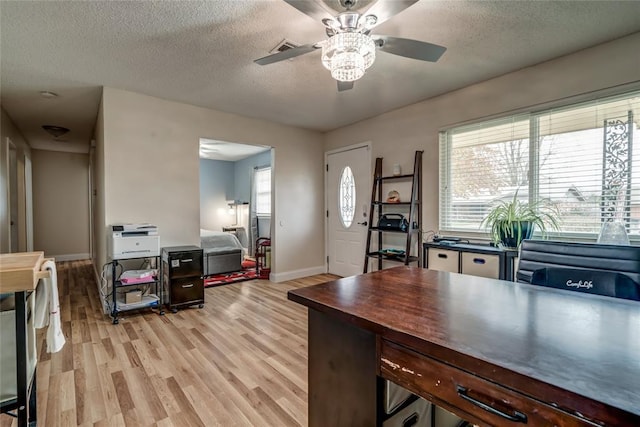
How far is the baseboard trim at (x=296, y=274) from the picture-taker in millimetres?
4660

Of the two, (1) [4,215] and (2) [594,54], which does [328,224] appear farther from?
(1) [4,215]

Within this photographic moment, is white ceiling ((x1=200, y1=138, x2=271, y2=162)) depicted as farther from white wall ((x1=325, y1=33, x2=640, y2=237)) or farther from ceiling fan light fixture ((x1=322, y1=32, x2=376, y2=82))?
ceiling fan light fixture ((x1=322, y1=32, x2=376, y2=82))

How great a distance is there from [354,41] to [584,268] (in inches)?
66.6

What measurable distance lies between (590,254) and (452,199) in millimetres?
2022

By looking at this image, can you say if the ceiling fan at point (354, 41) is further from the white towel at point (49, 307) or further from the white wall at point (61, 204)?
the white wall at point (61, 204)

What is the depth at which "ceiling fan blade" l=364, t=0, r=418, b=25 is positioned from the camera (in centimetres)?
150

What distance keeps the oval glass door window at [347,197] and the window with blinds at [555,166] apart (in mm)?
1500

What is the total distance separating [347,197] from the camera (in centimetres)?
482

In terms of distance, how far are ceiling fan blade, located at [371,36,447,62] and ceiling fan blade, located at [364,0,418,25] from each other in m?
0.17

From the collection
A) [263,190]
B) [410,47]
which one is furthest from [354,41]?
[263,190]

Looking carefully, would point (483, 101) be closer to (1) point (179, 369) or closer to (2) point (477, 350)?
(2) point (477, 350)

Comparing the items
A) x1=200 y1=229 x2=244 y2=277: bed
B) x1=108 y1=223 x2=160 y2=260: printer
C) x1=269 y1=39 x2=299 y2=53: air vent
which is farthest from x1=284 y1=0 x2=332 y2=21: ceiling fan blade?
x1=200 y1=229 x2=244 y2=277: bed

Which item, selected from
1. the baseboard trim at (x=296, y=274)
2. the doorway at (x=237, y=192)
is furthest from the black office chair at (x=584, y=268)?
the doorway at (x=237, y=192)

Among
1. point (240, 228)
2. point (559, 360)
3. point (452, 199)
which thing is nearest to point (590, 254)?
point (559, 360)
